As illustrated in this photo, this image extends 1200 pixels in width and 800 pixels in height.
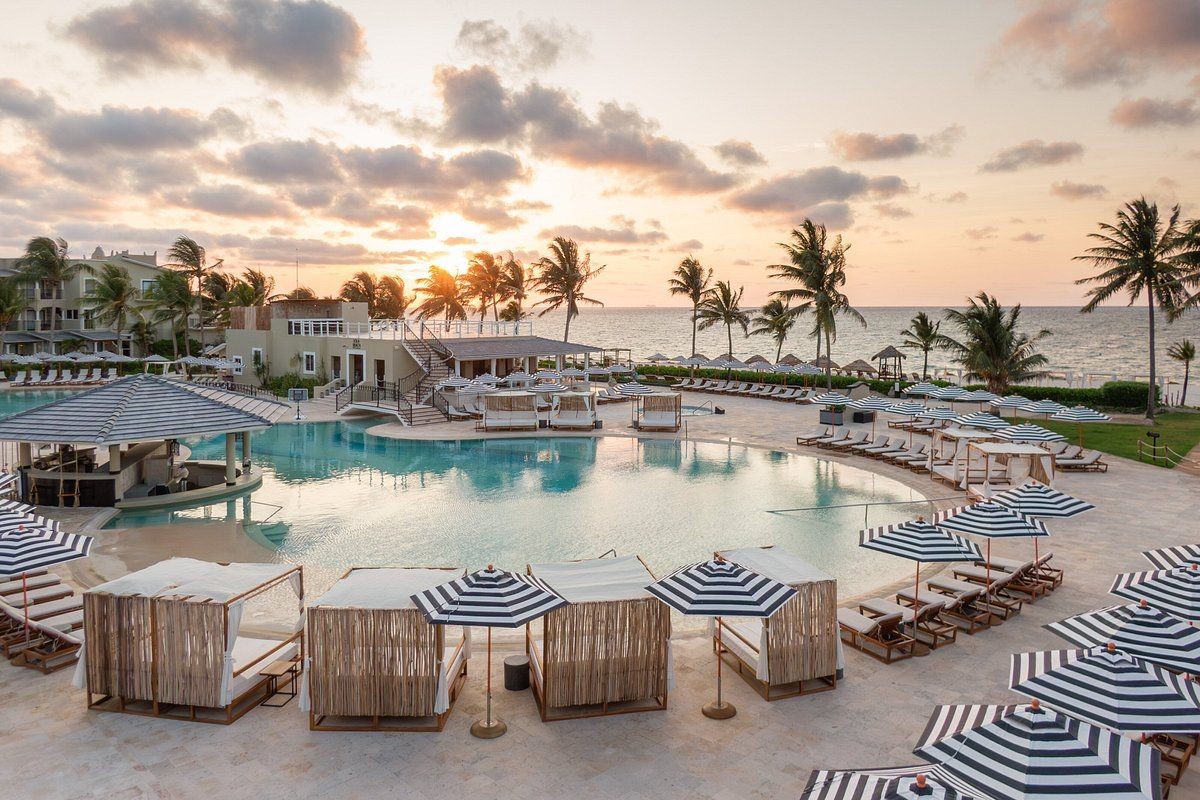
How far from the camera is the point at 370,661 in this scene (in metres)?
8.30

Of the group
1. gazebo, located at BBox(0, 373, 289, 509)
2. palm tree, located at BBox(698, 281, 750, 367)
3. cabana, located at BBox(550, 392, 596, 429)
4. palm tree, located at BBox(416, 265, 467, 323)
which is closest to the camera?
gazebo, located at BBox(0, 373, 289, 509)

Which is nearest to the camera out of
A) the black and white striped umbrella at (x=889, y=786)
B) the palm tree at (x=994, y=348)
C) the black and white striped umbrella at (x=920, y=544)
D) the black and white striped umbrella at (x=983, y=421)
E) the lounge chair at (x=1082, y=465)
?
the black and white striped umbrella at (x=889, y=786)

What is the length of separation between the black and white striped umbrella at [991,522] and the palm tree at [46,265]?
68.6 meters

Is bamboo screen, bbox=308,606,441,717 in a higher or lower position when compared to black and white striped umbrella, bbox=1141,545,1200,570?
lower

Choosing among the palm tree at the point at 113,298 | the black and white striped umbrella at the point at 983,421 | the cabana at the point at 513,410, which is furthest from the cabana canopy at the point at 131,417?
the palm tree at the point at 113,298

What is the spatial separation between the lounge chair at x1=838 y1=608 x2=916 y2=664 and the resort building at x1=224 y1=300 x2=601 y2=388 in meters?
30.4

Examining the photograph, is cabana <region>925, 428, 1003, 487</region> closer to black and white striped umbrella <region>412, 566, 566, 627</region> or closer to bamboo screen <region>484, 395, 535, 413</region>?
black and white striped umbrella <region>412, 566, 566, 627</region>

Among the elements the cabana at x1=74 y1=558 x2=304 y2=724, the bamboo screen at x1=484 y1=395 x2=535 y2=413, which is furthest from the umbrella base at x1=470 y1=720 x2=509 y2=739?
the bamboo screen at x1=484 y1=395 x2=535 y2=413

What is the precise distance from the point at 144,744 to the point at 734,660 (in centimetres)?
716

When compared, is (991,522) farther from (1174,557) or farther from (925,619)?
(1174,557)

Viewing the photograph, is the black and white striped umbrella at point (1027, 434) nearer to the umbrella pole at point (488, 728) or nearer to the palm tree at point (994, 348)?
the palm tree at point (994, 348)

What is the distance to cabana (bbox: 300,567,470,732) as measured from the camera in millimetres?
8234

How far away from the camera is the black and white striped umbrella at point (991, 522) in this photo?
11.6 m

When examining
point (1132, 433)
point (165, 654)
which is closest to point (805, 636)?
point (165, 654)
